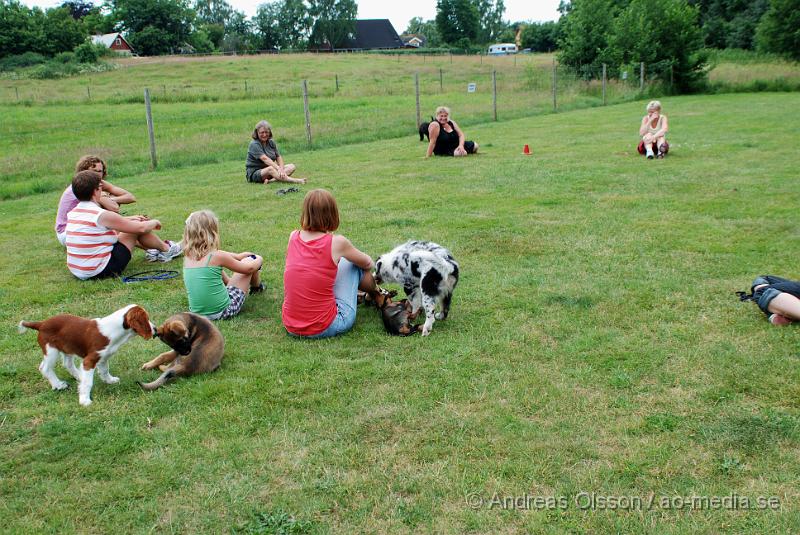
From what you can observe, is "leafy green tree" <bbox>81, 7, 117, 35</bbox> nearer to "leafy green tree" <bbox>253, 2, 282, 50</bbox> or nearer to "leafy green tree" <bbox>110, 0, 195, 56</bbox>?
"leafy green tree" <bbox>110, 0, 195, 56</bbox>

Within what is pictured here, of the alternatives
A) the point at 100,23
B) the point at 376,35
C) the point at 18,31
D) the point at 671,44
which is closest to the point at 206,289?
the point at 671,44

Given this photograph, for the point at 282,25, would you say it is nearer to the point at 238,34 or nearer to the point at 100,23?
the point at 238,34

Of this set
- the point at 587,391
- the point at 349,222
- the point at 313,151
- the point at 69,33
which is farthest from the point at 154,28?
the point at 587,391

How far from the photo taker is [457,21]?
10006 cm

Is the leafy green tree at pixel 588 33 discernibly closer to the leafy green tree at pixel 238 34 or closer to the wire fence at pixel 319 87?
the wire fence at pixel 319 87

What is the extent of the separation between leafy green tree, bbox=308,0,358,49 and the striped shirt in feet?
337

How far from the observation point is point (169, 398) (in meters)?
4.30

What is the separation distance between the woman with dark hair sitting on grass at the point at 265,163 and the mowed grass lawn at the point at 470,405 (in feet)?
13.7

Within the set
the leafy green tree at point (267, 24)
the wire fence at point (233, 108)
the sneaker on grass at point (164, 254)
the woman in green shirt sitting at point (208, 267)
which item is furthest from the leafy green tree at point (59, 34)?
the woman in green shirt sitting at point (208, 267)

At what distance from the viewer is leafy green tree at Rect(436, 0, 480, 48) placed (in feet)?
322

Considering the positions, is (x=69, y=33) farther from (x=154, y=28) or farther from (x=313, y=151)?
(x=313, y=151)

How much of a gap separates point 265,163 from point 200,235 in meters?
7.53

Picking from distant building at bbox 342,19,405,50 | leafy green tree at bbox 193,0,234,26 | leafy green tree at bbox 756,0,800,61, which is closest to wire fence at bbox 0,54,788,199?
leafy green tree at bbox 756,0,800,61

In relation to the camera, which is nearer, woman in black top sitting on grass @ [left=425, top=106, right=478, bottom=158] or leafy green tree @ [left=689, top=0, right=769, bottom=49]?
woman in black top sitting on grass @ [left=425, top=106, right=478, bottom=158]
